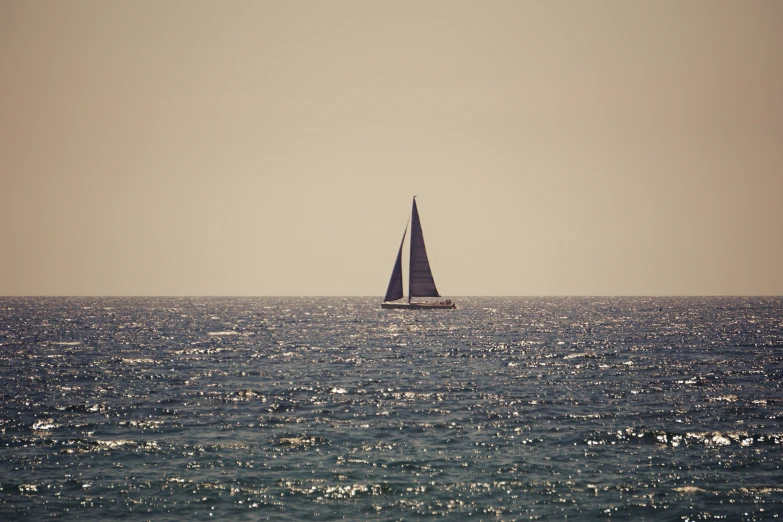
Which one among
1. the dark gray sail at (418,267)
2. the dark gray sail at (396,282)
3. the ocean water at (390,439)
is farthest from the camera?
the dark gray sail at (396,282)

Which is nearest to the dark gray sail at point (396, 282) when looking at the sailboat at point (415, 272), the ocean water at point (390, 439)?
the sailboat at point (415, 272)

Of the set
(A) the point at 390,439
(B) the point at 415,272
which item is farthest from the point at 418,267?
(A) the point at 390,439

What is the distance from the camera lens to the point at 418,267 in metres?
158

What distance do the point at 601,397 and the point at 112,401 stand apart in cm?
3233

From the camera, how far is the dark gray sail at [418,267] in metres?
155

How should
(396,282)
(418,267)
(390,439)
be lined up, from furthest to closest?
(396,282) → (418,267) → (390,439)

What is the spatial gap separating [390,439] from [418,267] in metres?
124

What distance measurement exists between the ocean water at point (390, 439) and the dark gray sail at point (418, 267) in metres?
84.9

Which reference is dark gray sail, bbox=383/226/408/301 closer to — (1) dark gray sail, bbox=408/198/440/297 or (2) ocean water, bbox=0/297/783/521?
(1) dark gray sail, bbox=408/198/440/297

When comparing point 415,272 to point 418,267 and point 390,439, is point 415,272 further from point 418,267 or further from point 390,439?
point 390,439

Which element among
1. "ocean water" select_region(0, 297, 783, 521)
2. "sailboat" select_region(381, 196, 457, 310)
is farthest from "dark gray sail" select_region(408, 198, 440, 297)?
"ocean water" select_region(0, 297, 783, 521)

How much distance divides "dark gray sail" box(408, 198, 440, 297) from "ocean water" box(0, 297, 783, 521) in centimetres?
8491

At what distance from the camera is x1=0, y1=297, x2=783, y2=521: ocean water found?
2544 centimetres

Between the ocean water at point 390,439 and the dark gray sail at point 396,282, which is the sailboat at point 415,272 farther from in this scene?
the ocean water at point 390,439
